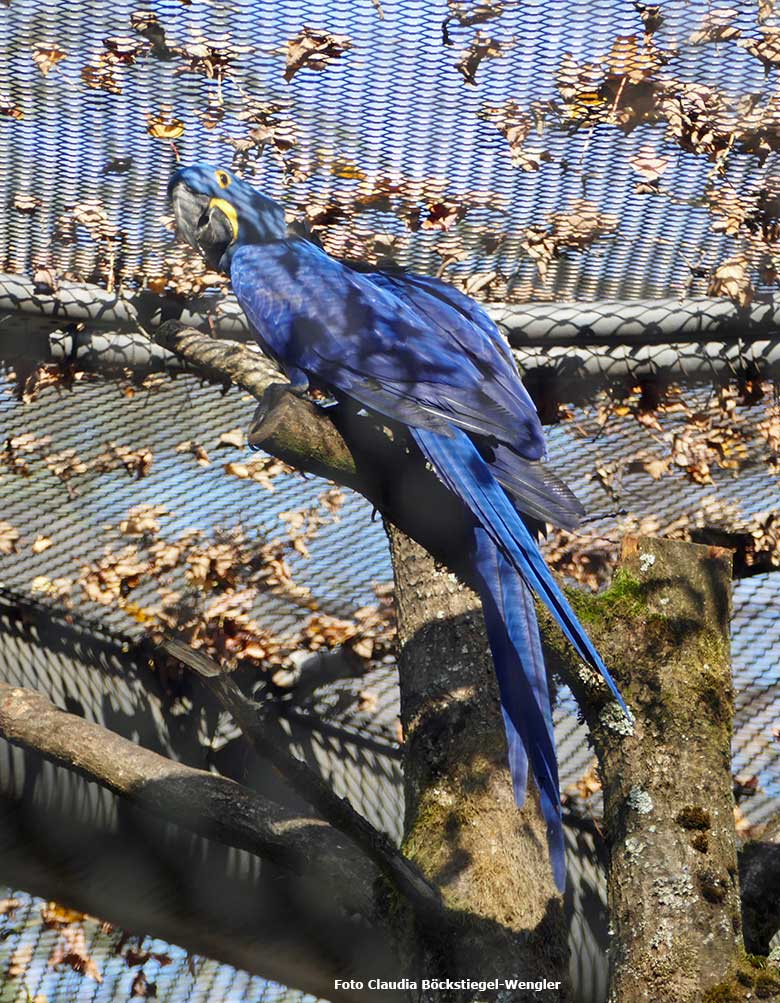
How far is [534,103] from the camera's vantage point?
276 cm

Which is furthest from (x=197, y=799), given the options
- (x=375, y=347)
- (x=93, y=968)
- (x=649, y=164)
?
(x=649, y=164)

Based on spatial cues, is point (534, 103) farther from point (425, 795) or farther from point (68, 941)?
point (68, 941)

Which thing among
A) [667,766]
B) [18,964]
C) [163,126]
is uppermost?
[163,126]

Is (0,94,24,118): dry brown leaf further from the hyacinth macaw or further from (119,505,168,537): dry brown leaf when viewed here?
(119,505,168,537): dry brown leaf

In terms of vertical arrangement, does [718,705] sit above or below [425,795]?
above

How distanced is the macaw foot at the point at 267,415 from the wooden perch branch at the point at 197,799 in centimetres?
68

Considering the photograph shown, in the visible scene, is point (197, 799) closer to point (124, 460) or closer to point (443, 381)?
point (443, 381)

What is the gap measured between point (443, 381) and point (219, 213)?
1232 millimetres

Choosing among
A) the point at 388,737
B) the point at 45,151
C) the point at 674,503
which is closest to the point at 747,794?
the point at 674,503

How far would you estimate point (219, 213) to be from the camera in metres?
3.13

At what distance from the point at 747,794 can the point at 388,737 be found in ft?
3.86

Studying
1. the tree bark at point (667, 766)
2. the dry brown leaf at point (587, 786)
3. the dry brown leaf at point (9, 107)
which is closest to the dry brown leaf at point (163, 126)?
the dry brown leaf at point (9, 107)

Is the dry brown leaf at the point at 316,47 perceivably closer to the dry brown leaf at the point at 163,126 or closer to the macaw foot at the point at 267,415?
the dry brown leaf at the point at 163,126

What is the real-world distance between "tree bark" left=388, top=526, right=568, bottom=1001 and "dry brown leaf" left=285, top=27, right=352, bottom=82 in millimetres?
1314
